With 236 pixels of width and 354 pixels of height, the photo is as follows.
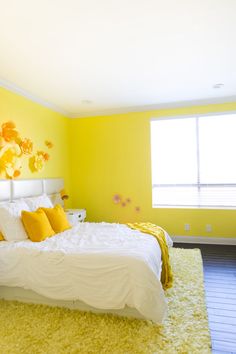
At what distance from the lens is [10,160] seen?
330cm

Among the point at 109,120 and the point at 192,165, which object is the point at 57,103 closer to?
the point at 109,120

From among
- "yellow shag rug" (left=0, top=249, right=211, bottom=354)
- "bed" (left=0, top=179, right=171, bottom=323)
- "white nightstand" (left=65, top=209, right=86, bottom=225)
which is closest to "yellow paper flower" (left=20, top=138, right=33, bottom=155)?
"white nightstand" (left=65, top=209, right=86, bottom=225)

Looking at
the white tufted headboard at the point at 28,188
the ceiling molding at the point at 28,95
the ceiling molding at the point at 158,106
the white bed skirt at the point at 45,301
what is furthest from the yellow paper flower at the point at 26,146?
the white bed skirt at the point at 45,301

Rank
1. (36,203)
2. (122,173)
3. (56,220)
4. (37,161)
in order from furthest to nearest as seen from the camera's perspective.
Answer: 1. (122,173)
2. (37,161)
3. (36,203)
4. (56,220)

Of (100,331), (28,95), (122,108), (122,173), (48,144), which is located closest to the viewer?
(100,331)

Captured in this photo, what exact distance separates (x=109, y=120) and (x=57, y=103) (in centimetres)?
109

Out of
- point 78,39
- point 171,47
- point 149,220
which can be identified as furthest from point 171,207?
point 78,39

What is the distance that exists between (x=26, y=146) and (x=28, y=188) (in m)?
0.64

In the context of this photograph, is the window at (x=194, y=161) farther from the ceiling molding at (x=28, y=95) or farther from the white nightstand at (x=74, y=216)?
the ceiling molding at (x=28, y=95)

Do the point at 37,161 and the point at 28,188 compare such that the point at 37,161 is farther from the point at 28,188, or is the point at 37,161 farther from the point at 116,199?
the point at 116,199

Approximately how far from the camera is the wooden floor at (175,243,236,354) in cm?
189

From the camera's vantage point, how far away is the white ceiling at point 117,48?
1922 mm

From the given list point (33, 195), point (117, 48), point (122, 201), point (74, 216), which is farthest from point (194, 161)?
point (33, 195)

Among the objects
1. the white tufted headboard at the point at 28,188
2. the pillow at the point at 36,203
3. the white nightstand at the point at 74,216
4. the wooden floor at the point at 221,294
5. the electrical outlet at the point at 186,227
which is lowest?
the wooden floor at the point at 221,294
